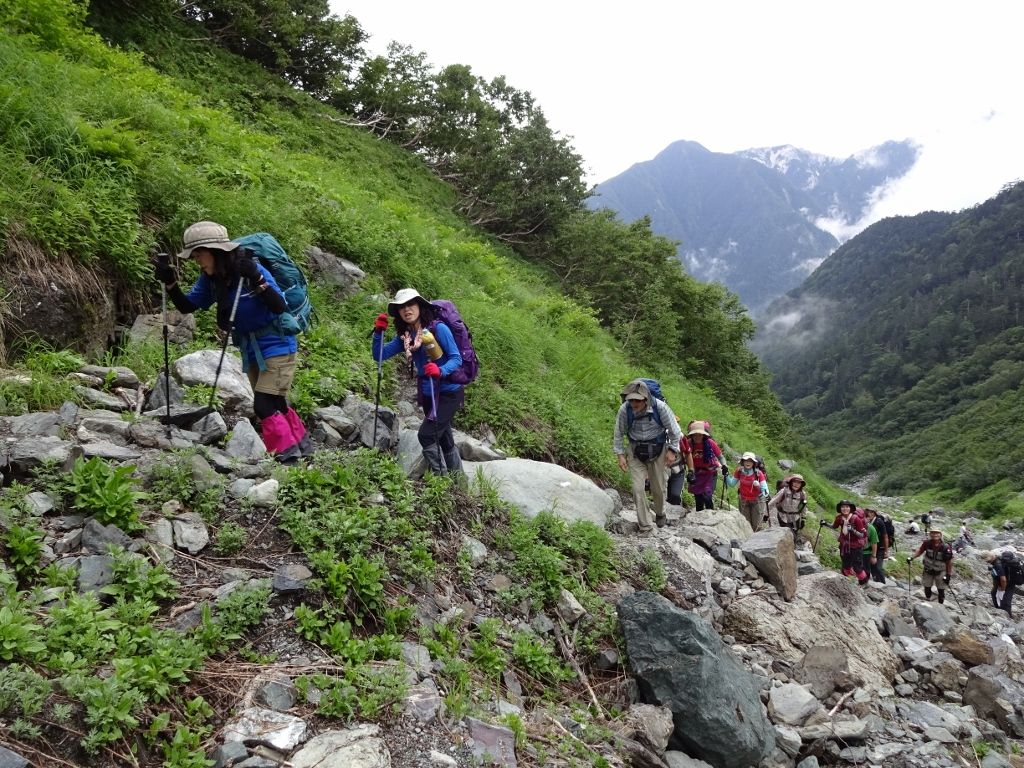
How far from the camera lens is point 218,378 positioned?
6.00 meters

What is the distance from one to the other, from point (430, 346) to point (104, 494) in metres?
3.10

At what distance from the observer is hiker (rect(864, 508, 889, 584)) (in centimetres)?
1356

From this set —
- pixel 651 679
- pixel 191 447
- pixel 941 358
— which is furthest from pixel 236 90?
pixel 941 358

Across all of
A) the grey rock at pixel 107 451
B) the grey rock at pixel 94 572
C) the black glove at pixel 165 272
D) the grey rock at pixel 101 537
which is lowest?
the grey rock at pixel 94 572

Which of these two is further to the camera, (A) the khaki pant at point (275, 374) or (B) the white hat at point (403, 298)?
(B) the white hat at point (403, 298)

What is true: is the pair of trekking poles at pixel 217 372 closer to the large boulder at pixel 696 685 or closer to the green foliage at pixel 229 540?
the green foliage at pixel 229 540

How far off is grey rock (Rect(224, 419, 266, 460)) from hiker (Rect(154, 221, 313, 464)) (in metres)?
0.09

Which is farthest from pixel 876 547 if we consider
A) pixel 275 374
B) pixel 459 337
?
pixel 275 374

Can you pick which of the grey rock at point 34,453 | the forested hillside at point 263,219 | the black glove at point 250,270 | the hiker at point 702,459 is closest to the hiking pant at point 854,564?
the hiker at point 702,459

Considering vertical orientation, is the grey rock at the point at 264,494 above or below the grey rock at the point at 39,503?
above

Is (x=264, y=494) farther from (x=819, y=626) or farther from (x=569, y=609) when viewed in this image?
(x=819, y=626)

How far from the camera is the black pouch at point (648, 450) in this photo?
27.7 feet

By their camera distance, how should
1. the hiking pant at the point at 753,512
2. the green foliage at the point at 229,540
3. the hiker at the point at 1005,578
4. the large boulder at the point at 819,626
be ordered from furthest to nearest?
the hiker at the point at 1005,578 → the hiking pant at the point at 753,512 → the large boulder at the point at 819,626 → the green foliage at the point at 229,540

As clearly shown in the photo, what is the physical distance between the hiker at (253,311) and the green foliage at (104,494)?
1486 millimetres
